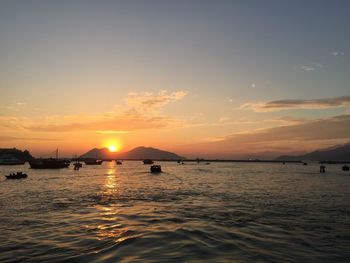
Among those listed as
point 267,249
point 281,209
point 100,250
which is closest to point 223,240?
point 267,249

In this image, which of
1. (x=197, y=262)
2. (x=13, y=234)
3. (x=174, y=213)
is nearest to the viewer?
(x=197, y=262)

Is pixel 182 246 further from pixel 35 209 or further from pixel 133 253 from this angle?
pixel 35 209

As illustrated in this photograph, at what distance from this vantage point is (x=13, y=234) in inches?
890

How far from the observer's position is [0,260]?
16.5 metres

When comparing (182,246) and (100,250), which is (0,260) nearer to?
(100,250)

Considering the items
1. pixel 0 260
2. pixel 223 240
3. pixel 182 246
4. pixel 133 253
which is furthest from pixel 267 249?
pixel 0 260

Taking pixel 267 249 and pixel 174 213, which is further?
pixel 174 213

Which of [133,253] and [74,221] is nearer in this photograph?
[133,253]

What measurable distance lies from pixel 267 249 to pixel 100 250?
9855 mm

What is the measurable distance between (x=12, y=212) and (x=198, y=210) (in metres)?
19.2

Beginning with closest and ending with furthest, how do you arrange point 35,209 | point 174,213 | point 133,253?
point 133,253
point 174,213
point 35,209

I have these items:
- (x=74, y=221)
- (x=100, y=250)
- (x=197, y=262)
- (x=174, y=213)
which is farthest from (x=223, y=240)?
(x=74, y=221)

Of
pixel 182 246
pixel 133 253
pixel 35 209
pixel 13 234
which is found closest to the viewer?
pixel 133 253

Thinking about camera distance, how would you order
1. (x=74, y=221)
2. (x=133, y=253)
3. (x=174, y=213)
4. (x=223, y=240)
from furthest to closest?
(x=174, y=213) → (x=74, y=221) → (x=223, y=240) → (x=133, y=253)
